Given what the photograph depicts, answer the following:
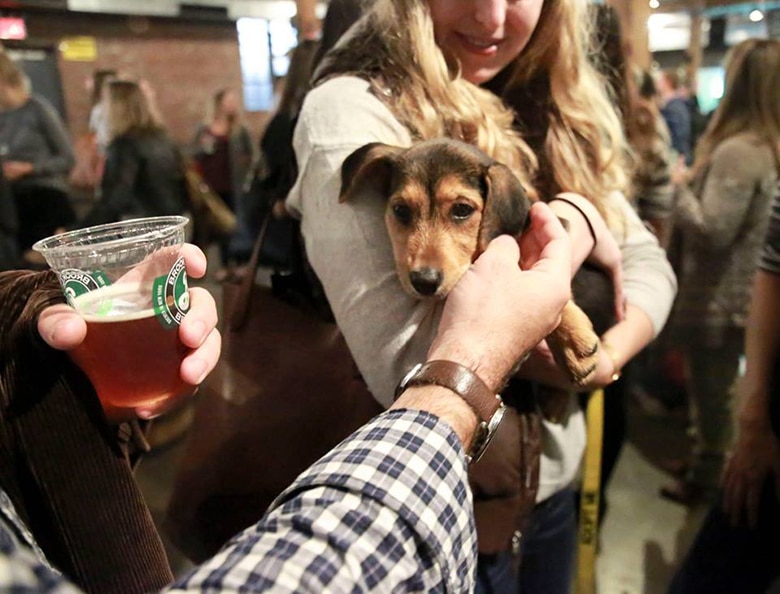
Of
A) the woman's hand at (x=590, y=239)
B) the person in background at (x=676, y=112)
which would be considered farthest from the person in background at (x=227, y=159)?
the person in background at (x=676, y=112)

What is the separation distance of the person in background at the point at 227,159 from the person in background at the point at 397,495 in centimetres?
33

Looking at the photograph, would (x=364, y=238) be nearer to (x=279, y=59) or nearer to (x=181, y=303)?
(x=181, y=303)

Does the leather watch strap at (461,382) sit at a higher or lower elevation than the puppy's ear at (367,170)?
lower

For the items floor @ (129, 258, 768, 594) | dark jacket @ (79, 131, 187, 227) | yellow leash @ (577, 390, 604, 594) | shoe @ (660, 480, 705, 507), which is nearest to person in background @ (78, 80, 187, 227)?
dark jacket @ (79, 131, 187, 227)

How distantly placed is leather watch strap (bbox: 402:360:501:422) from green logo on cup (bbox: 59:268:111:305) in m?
0.29

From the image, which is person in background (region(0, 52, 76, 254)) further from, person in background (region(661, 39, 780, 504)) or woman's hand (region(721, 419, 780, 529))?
person in background (region(661, 39, 780, 504))

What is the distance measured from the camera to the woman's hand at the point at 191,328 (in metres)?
0.52

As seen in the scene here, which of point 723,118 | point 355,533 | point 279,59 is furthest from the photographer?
point 723,118

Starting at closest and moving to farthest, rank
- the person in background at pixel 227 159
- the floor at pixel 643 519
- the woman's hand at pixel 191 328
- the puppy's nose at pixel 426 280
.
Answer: the woman's hand at pixel 191 328 < the puppy's nose at pixel 426 280 < the person in background at pixel 227 159 < the floor at pixel 643 519

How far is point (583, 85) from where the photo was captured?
3.05ft

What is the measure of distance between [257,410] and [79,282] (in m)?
0.33

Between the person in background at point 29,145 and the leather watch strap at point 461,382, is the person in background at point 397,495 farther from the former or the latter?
the person in background at point 29,145

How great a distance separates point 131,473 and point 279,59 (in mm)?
1313

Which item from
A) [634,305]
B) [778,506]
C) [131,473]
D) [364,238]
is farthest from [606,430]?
[131,473]
